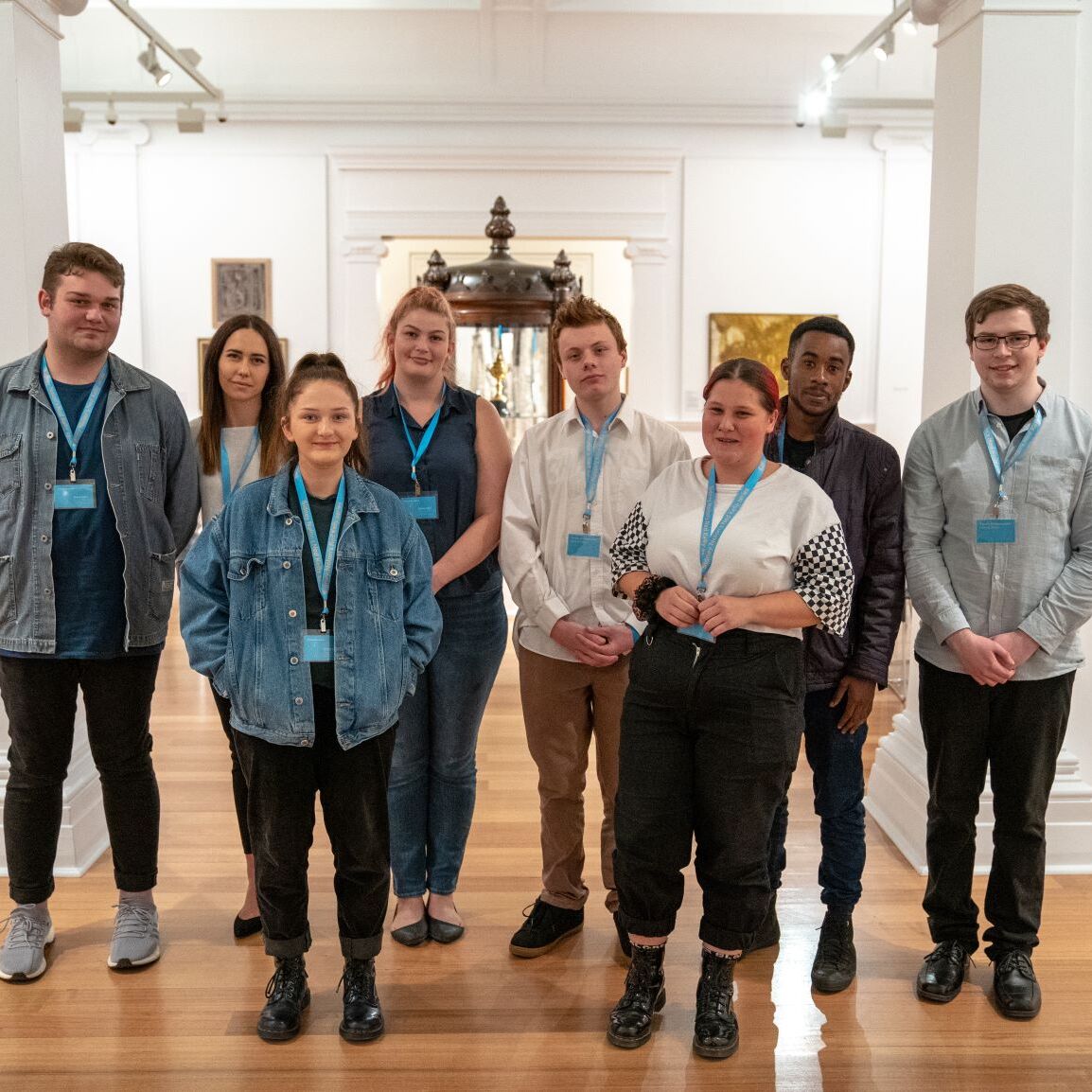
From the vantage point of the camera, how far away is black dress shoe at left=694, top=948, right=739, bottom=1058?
2559 millimetres

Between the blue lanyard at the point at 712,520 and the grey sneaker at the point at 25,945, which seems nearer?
the blue lanyard at the point at 712,520

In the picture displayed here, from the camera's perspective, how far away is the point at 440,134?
8727mm

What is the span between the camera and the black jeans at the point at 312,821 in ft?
8.16

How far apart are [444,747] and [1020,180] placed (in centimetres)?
237

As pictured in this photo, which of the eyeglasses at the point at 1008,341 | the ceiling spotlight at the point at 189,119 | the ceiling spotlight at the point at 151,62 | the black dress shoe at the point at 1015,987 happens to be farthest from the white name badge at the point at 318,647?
the ceiling spotlight at the point at 189,119

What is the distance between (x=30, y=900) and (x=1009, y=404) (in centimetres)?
280

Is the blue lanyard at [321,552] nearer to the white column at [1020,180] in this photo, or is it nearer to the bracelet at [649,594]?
the bracelet at [649,594]

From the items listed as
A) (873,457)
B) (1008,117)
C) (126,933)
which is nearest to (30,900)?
(126,933)

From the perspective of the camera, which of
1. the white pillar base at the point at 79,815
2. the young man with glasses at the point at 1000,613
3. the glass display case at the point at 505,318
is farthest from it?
the glass display case at the point at 505,318

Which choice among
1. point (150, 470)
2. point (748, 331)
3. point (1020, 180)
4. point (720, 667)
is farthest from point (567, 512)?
point (748, 331)

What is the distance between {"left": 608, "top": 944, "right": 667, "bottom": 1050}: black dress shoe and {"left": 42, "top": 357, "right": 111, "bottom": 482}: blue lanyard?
1818 mm

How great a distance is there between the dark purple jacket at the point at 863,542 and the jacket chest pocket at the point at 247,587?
1.28 metres

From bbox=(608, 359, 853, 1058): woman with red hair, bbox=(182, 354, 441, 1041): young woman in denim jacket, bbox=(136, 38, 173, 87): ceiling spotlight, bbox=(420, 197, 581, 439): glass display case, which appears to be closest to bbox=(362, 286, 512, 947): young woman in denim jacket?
bbox=(182, 354, 441, 1041): young woman in denim jacket

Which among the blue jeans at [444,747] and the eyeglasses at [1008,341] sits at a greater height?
the eyeglasses at [1008,341]
